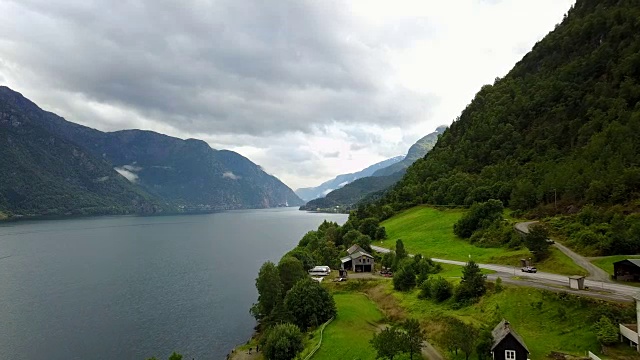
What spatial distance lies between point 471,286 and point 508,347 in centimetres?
1885

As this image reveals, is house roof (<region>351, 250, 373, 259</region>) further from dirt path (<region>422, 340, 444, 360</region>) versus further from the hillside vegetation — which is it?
dirt path (<region>422, 340, 444, 360</region>)

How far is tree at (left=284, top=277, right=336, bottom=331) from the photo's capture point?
68.7 meters

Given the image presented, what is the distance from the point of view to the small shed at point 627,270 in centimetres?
5619

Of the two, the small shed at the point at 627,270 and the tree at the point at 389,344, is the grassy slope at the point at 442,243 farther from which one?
the tree at the point at 389,344

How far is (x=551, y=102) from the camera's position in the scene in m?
141

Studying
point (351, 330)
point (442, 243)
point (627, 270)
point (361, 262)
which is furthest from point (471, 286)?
point (442, 243)

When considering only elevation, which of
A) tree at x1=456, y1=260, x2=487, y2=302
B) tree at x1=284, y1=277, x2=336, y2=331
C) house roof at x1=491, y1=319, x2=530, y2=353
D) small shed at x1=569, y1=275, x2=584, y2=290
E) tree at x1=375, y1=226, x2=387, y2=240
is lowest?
tree at x1=284, y1=277, x2=336, y2=331

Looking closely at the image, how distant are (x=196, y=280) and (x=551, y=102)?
137 metres

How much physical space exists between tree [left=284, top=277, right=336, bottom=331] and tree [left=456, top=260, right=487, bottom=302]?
2171cm

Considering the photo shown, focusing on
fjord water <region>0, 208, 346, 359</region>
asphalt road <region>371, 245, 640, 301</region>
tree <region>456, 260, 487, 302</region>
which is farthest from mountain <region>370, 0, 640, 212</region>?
fjord water <region>0, 208, 346, 359</region>

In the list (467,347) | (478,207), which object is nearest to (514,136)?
(478,207)

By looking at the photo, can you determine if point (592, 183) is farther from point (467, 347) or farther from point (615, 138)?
point (467, 347)

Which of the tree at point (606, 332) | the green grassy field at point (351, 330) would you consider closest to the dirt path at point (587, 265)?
the tree at point (606, 332)

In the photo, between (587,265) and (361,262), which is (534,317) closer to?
(587,265)
